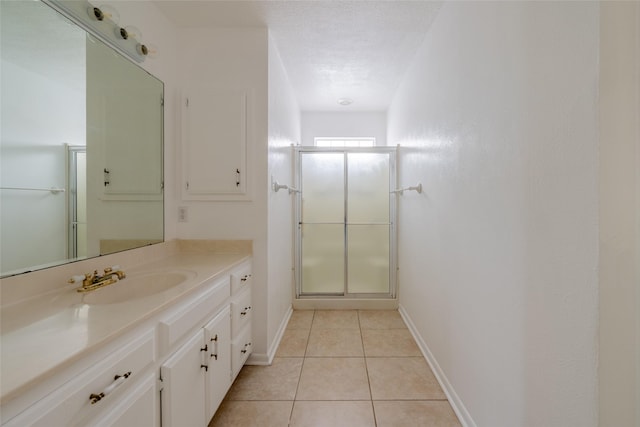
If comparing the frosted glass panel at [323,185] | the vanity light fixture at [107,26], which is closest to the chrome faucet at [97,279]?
the vanity light fixture at [107,26]

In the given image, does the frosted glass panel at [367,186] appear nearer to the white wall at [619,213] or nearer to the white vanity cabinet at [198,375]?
the white vanity cabinet at [198,375]

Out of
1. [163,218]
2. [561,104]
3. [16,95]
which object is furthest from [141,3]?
[561,104]

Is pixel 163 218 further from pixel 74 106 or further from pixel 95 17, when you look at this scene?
pixel 95 17

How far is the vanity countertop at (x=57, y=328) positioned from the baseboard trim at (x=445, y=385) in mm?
1565

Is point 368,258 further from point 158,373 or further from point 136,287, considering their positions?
point 158,373

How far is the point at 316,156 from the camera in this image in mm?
3295

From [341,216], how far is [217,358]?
216cm

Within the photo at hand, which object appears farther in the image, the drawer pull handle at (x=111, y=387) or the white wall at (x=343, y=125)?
the white wall at (x=343, y=125)

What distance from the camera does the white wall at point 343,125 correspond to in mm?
4172

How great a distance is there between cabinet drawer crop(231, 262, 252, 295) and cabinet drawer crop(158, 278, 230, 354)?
0.33ft

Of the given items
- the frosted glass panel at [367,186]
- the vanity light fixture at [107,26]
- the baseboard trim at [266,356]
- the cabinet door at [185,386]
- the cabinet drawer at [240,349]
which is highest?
the vanity light fixture at [107,26]

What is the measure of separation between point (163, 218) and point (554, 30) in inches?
88.7

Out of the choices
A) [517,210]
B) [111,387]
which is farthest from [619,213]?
[111,387]

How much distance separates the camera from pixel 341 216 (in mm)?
3295
